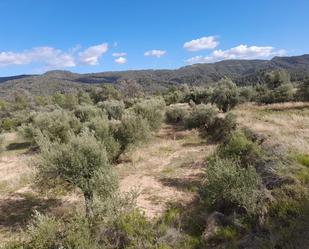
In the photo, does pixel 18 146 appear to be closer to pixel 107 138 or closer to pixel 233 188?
pixel 107 138

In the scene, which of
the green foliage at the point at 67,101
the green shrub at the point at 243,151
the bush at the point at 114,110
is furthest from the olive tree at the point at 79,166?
the green foliage at the point at 67,101

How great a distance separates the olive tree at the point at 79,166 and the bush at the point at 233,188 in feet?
11.3

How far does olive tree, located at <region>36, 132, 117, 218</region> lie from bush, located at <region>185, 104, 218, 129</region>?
15.9 metres

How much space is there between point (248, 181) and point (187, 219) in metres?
2.19

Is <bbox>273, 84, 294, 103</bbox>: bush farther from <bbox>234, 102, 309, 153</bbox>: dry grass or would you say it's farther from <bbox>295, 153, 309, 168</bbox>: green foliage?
<bbox>295, 153, 309, 168</bbox>: green foliage

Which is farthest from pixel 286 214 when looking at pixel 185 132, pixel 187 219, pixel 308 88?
pixel 308 88

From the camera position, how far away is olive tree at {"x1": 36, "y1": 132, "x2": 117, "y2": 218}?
10.8m

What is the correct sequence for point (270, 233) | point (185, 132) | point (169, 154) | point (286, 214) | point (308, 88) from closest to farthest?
point (270, 233), point (286, 214), point (169, 154), point (185, 132), point (308, 88)

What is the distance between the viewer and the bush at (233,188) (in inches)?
344

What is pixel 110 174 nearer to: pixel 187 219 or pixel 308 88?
pixel 187 219

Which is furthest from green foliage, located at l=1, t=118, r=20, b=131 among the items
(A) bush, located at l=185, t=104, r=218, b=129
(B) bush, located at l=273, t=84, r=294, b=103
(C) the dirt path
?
(B) bush, located at l=273, t=84, r=294, b=103

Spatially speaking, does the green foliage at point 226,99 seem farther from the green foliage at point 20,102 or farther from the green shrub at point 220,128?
the green foliage at point 20,102

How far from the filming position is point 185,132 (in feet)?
90.2

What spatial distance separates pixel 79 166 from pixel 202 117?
56.1 ft
